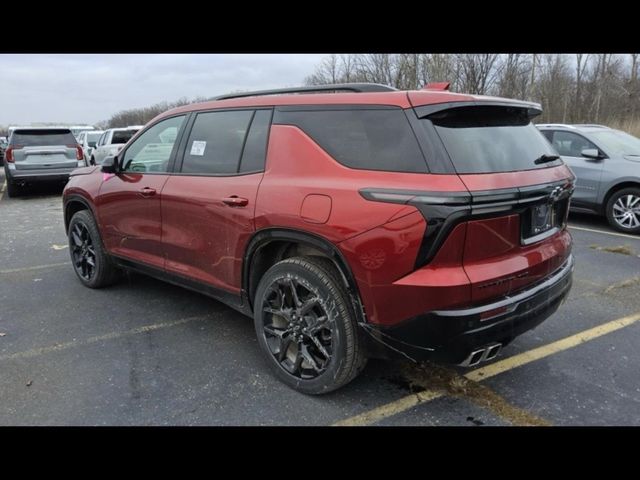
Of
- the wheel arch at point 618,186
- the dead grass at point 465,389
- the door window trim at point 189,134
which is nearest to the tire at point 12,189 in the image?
the door window trim at point 189,134

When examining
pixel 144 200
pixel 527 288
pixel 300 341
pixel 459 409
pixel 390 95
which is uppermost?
pixel 390 95

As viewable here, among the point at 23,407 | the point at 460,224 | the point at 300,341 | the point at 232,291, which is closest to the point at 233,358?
the point at 232,291

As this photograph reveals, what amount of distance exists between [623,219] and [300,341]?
636cm

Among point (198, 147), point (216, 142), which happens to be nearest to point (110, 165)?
point (198, 147)

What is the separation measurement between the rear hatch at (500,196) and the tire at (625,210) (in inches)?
204

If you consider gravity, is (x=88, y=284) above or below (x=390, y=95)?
below

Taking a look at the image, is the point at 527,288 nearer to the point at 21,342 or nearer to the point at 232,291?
the point at 232,291

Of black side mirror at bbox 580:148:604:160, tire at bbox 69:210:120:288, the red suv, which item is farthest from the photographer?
black side mirror at bbox 580:148:604:160

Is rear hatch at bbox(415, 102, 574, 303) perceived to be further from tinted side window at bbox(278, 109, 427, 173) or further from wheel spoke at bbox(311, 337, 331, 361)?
wheel spoke at bbox(311, 337, 331, 361)

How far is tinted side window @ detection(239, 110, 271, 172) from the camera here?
124 inches

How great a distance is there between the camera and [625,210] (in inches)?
285

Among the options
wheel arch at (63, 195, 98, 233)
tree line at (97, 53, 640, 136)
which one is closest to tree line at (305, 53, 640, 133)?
tree line at (97, 53, 640, 136)

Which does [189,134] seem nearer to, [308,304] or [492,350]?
[308,304]

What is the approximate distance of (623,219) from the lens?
286 inches
